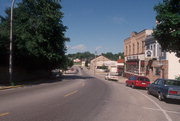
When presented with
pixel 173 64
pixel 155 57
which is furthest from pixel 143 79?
pixel 155 57

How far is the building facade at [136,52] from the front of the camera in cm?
3931

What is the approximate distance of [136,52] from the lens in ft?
144

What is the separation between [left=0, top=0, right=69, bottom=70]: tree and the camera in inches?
1053

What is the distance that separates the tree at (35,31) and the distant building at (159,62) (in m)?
13.9

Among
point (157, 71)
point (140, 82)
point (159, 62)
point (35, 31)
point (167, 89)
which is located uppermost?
point (35, 31)

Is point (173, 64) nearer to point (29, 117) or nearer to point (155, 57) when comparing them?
point (155, 57)

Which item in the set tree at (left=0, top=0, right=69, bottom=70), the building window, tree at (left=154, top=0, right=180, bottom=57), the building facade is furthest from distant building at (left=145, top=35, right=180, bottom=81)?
tree at (left=0, top=0, right=69, bottom=70)

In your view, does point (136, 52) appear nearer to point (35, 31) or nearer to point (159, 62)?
point (159, 62)

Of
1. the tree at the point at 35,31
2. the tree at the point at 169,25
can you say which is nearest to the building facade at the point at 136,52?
the tree at the point at 35,31

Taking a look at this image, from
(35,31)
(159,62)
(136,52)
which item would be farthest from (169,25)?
(136,52)

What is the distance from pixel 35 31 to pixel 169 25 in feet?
62.0

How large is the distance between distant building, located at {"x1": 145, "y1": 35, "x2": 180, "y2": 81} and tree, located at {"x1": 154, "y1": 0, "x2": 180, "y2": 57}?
7457mm

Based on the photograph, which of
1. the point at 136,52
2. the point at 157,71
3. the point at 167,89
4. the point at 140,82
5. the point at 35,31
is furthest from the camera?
the point at 136,52

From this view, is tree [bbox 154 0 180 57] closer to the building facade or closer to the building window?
the building window
